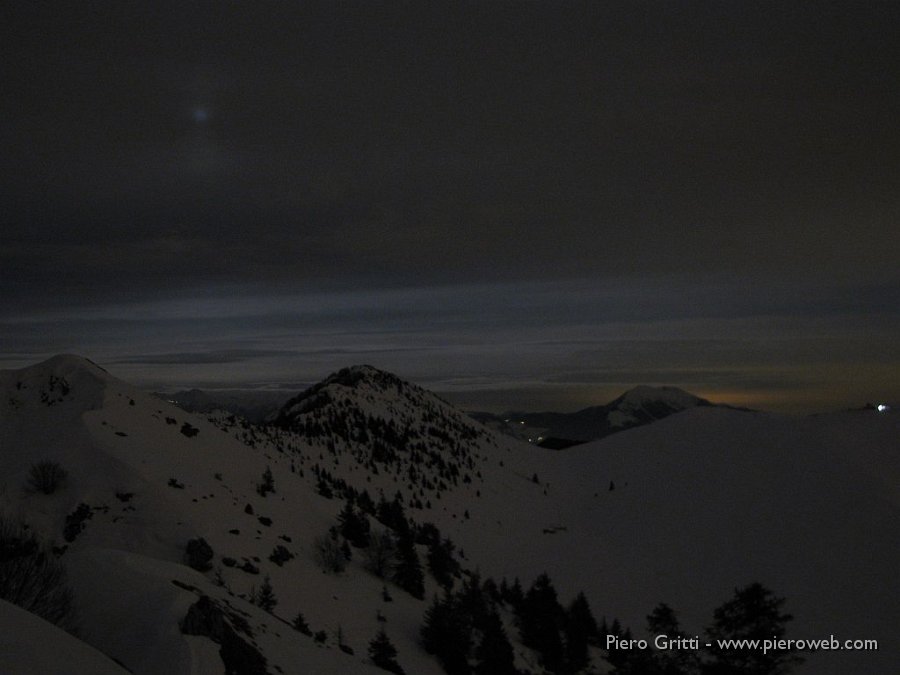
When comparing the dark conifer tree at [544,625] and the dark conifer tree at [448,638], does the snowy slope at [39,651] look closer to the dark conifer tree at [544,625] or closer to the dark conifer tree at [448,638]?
the dark conifer tree at [448,638]

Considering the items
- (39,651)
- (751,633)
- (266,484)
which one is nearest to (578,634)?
(751,633)

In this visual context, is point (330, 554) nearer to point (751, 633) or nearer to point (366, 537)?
point (366, 537)

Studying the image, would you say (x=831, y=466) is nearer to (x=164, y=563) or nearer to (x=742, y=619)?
(x=742, y=619)

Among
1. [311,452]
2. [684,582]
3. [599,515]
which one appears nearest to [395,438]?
[311,452]

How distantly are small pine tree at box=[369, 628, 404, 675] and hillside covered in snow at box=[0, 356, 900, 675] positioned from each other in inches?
4.5

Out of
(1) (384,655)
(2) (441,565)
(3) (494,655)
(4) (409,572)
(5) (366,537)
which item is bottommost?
(2) (441,565)

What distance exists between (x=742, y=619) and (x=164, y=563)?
1684 cm

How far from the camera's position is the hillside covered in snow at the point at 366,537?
38.4 ft

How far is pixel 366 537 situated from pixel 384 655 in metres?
9.50

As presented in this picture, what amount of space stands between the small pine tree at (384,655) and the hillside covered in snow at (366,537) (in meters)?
0.11

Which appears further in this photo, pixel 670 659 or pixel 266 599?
pixel 670 659

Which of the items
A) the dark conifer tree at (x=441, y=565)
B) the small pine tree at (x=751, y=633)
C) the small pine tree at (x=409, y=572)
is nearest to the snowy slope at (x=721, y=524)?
the dark conifer tree at (x=441, y=565)

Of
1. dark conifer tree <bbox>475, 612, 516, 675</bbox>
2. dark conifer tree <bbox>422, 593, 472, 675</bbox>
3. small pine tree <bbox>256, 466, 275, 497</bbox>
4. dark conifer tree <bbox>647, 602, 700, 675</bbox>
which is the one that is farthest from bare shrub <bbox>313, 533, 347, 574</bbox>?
dark conifer tree <bbox>647, 602, 700, 675</bbox>

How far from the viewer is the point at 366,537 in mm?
23562
